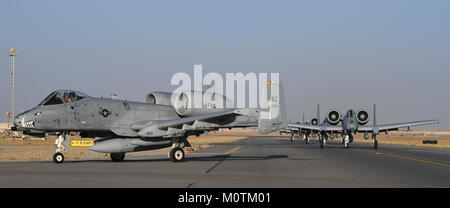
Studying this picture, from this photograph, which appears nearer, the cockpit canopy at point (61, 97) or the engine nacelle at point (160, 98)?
the cockpit canopy at point (61, 97)

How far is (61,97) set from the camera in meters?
21.4

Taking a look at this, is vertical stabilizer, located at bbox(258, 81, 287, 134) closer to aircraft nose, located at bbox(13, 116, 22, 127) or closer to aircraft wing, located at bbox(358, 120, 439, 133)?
aircraft nose, located at bbox(13, 116, 22, 127)

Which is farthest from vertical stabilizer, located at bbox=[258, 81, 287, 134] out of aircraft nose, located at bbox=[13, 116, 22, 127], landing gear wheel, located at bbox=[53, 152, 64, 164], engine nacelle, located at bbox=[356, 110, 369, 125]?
engine nacelle, located at bbox=[356, 110, 369, 125]

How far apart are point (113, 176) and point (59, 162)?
7.10 meters

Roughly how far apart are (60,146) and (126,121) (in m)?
2.87

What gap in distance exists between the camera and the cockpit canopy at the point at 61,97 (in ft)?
69.4

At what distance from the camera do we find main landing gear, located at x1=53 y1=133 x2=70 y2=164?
21.3m

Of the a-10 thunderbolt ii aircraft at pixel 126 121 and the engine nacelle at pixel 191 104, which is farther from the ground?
the engine nacelle at pixel 191 104

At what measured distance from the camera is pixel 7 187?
1191 cm

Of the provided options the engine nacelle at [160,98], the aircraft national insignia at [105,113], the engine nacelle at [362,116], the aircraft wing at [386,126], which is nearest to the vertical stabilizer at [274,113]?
the engine nacelle at [160,98]

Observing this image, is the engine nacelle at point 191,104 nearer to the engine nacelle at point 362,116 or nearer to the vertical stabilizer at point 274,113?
the vertical stabilizer at point 274,113

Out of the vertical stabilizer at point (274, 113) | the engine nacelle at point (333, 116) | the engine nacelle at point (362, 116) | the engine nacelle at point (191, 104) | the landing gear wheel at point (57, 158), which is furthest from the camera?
the engine nacelle at point (333, 116)

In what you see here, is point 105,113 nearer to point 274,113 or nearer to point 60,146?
point 60,146
